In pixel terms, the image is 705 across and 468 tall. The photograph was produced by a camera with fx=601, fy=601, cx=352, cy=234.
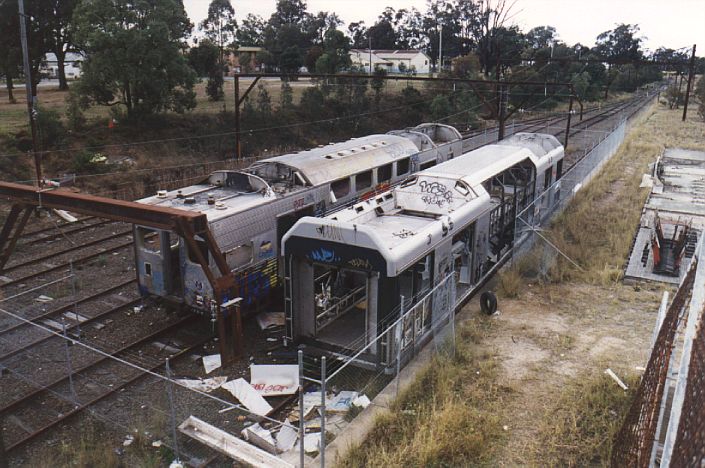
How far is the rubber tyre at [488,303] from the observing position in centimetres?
1406

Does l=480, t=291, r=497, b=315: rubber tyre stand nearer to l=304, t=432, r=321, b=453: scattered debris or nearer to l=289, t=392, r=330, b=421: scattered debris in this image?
l=289, t=392, r=330, b=421: scattered debris

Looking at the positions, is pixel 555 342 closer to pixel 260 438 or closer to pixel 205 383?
pixel 260 438

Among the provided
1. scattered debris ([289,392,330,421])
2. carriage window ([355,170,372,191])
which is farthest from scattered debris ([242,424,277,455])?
carriage window ([355,170,372,191])

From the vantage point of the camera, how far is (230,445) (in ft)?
29.3

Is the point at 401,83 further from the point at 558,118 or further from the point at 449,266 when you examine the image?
the point at 449,266

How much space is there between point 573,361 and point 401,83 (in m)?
60.7

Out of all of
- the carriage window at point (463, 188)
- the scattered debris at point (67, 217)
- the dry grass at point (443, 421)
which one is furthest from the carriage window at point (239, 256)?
the scattered debris at point (67, 217)

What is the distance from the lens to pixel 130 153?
31.0 m

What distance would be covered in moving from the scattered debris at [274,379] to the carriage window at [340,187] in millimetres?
6080

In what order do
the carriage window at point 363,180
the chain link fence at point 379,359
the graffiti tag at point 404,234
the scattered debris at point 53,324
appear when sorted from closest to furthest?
the chain link fence at point 379,359 → the graffiti tag at point 404,234 → the scattered debris at point 53,324 → the carriage window at point 363,180

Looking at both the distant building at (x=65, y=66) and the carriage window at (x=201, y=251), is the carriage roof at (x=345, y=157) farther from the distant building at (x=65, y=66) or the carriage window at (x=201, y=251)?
the distant building at (x=65, y=66)

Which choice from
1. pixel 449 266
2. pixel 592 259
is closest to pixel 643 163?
pixel 592 259

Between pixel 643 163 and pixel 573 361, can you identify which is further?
pixel 643 163

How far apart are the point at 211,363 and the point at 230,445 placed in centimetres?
348
